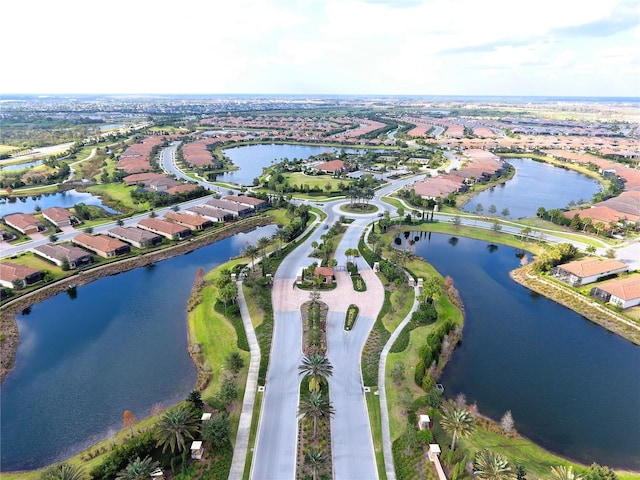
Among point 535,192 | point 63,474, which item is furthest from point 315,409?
point 535,192

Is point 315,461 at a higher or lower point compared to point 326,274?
lower

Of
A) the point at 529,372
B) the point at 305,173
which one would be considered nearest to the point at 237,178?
the point at 305,173

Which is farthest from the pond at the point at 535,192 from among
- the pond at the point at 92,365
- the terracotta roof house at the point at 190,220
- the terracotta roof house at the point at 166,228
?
the pond at the point at 92,365

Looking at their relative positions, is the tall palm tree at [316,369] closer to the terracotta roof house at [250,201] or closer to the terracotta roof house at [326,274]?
the terracotta roof house at [326,274]

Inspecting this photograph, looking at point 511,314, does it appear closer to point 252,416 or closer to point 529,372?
point 529,372

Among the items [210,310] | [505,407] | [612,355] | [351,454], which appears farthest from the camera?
[210,310]

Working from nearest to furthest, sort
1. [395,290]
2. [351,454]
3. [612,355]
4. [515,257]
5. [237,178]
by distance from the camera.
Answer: [351,454] → [612,355] → [395,290] → [515,257] → [237,178]

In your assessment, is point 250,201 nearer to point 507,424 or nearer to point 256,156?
point 507,424
